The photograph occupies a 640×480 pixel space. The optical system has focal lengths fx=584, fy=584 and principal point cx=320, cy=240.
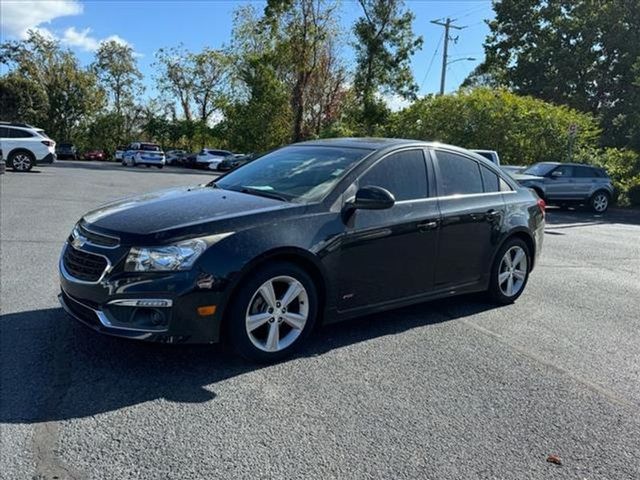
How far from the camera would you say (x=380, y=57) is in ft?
119

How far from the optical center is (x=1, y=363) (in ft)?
13.0

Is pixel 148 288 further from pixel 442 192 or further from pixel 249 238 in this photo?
pixel 442 192

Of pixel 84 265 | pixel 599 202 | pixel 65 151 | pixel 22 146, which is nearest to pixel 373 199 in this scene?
pixel 84 265

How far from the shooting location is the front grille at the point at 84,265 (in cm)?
390

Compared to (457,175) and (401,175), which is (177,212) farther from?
(457,175)

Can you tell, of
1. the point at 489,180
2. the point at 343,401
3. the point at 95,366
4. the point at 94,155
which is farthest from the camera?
the point at 94,155

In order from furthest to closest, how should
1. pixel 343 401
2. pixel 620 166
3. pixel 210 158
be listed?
pixel 210 158 → pixel 620 166 → pixel 343 401

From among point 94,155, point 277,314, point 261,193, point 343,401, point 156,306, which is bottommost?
point 343,401

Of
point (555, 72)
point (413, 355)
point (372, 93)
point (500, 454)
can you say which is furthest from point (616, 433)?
point (555, 72)

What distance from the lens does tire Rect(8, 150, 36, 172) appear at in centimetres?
2170

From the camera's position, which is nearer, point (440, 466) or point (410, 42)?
point (440, 466)

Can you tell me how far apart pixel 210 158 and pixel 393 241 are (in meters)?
40.1

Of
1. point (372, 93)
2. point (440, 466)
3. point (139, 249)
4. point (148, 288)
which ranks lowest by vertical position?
point (440, 466)

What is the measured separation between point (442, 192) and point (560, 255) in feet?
16.7
